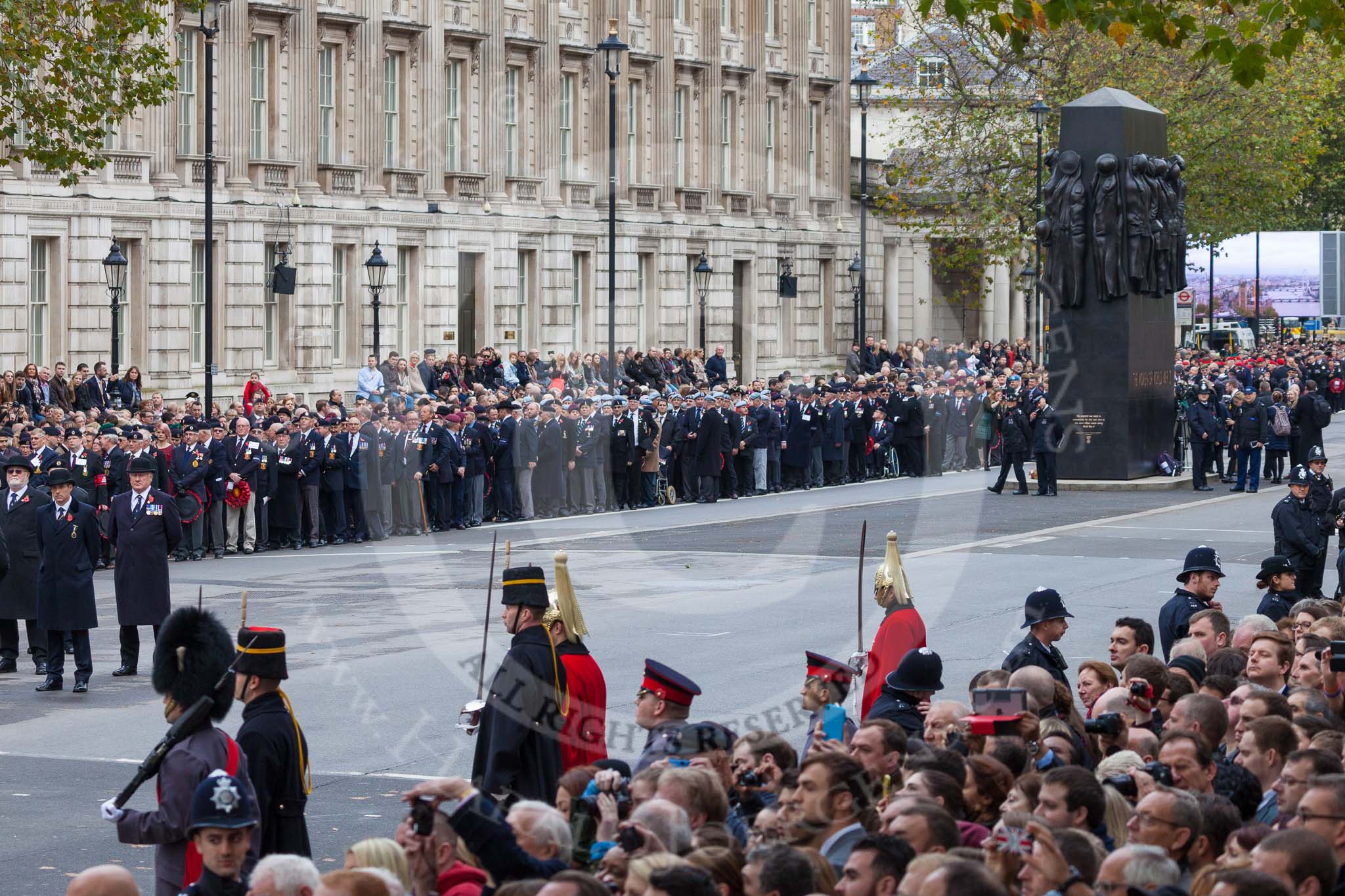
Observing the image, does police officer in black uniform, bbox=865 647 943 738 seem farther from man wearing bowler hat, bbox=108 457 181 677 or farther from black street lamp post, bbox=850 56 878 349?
black street lamp post, bbox=850 56 878 349

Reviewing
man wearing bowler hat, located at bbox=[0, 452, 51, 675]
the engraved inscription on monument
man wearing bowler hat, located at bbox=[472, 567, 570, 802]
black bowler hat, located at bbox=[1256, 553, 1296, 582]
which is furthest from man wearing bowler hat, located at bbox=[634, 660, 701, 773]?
the engraved inscription on monument

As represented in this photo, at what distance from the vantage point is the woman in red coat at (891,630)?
1136 centimetres

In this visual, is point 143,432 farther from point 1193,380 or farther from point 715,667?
point 1193,380

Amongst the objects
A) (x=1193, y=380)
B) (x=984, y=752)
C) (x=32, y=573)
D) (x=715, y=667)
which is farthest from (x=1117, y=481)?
(x=984, y=752)

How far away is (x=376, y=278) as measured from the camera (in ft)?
145

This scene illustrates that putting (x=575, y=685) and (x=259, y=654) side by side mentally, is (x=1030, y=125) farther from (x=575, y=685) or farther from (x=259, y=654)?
(x=259, y=654)

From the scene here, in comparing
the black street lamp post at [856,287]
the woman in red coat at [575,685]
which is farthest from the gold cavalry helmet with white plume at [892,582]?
the black street lamp post at [856,287]

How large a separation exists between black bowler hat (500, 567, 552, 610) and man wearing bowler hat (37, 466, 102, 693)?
305 inches

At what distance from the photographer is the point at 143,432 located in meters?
24.8

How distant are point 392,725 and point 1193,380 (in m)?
28.1

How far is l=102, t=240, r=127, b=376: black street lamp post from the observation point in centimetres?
3638

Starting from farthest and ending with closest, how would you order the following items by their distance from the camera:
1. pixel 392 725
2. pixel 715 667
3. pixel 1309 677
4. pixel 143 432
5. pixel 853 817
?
1. pixel 143 432
2. pixel 715 667
3. pixel 392 725
4. pixel 1309 677
5. pixel 853 817

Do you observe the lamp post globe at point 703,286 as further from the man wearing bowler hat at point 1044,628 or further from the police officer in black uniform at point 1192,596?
the man wearing bowler hat at point 1044,628

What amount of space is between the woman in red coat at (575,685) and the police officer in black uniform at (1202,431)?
26.2 meters
